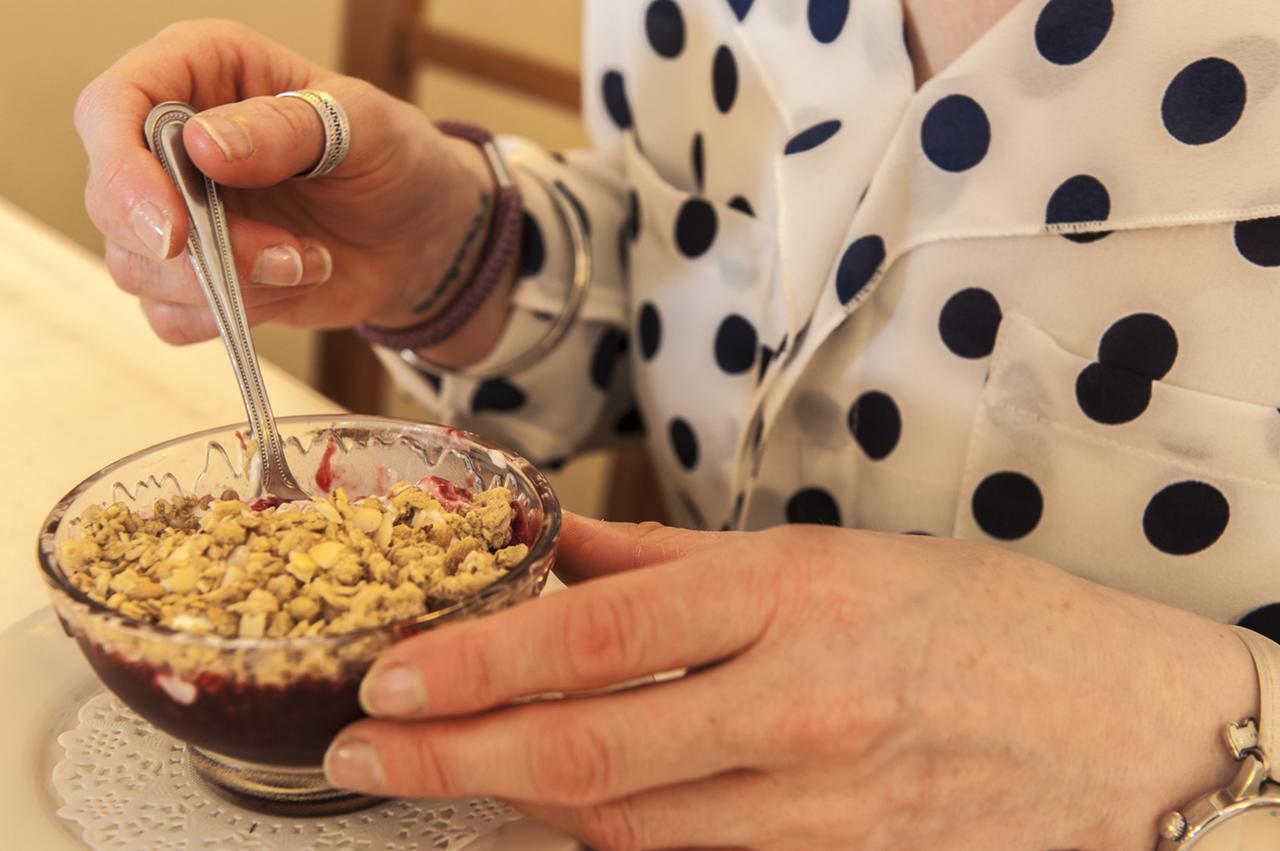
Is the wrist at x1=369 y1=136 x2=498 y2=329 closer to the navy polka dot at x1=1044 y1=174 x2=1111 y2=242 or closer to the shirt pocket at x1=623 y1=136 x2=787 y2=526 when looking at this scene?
the shirt pocket at x1=623 y1=136 x2=787 y2=526

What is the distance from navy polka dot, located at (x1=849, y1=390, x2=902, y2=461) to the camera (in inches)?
27.0

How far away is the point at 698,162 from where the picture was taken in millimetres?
821

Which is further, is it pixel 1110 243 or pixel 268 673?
pixel 1110 243

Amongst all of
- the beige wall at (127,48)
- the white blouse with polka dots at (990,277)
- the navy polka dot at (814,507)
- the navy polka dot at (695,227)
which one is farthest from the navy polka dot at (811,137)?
the beige wall at (127,48)

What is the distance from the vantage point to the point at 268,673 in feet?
1.20

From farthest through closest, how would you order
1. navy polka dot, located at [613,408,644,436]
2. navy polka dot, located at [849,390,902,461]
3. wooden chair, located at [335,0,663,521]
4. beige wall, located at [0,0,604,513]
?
1. beige wall, located at [0,0,604,513]
2. wooden chair, located at [335,0,663,521]
3. navy polka dot, located at [613,408,644,436]
4. navy polka dot, located at [849,390,902,461]

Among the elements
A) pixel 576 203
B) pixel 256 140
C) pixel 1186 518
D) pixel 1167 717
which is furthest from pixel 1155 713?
pixel 576 203

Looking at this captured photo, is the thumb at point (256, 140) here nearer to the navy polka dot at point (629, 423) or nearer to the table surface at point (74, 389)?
the table surface at point (74, 389)

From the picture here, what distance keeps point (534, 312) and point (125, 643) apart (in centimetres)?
55

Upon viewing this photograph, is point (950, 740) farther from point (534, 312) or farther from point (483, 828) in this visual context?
point (534, 312)

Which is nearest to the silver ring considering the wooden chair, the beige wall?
the wooden chair

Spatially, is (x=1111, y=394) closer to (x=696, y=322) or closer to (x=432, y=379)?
(x=696, y=322)

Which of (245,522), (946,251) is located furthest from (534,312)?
(245,522)

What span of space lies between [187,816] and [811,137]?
0.50 metres
